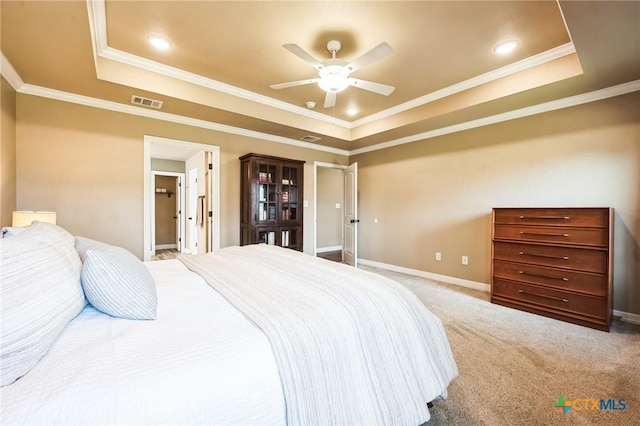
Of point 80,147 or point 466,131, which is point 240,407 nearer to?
point 80,147

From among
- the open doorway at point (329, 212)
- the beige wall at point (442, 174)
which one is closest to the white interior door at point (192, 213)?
the beige wall at point (442, 174)

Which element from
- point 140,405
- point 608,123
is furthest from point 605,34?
point 140,405

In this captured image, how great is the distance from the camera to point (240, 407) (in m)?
0.81

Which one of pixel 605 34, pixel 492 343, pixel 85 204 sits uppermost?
pixel 605 34

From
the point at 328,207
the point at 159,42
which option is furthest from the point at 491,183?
the point at 159,42

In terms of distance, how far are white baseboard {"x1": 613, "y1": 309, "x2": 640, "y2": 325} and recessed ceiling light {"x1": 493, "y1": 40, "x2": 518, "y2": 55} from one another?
2.94m

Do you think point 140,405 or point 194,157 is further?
point 194,157

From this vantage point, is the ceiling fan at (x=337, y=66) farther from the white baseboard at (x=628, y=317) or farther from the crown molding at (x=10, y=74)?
the white baseboard at (x=628, y=317)

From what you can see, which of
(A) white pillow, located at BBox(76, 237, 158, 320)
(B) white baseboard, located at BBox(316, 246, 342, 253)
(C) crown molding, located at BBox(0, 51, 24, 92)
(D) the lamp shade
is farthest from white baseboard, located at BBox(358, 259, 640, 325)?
(C) crown molding, located at BBox(0, 51, 24, 92)

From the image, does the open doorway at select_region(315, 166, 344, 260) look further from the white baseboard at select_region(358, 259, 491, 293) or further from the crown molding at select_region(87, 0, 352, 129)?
the crown molding at select_region(87, 0, 352, 129)

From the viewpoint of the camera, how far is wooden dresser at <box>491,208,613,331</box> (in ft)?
8.38

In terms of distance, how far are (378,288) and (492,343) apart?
1.60 metres

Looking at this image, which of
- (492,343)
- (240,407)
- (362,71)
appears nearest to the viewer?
(240,407)

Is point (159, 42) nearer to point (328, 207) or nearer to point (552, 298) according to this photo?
point (552, 298)
